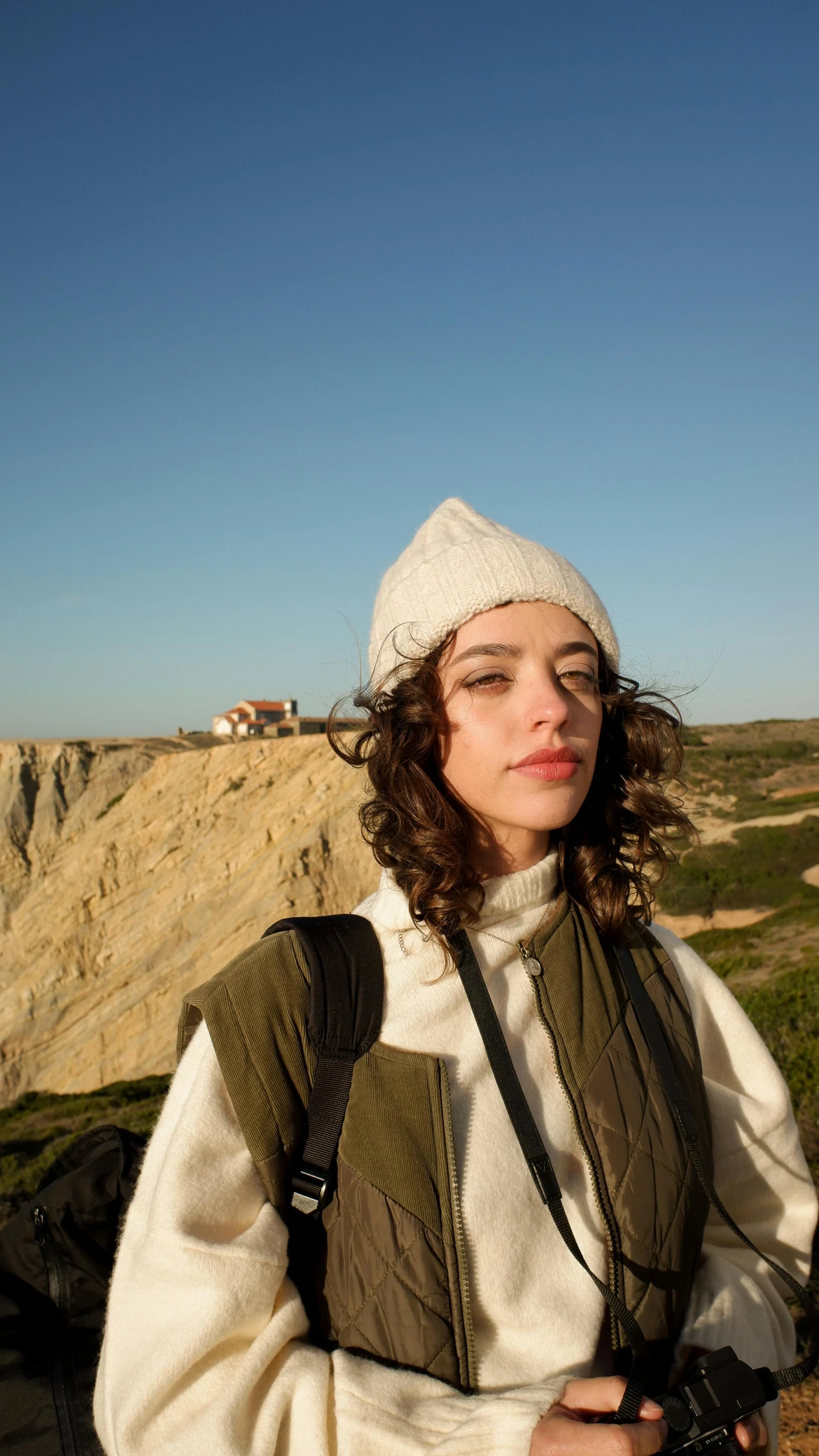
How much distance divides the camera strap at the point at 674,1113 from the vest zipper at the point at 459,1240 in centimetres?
11

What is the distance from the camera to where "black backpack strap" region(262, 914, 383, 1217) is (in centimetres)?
130

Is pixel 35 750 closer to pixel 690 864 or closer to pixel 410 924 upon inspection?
pixel 690 864

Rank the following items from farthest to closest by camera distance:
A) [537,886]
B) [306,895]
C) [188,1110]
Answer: [306,895] → [537,886] → [188,1110]

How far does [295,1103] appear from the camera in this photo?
1317mm

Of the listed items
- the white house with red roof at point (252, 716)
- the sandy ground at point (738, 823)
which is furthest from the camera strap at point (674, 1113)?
the white house with red roof at point (252, 716)

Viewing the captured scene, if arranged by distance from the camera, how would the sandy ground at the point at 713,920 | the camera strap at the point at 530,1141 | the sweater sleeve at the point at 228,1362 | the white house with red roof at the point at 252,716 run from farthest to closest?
the white house with red roof at the point at 252,716 < the sandy ground at the point at 713,920 < the camera strap at the point at 530,1141 < the sweater sleeve at the point at 228,1362

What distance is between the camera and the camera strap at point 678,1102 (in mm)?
1421

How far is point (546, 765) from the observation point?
5.06ft

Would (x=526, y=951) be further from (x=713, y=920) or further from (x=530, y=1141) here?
(x=713, y=920)

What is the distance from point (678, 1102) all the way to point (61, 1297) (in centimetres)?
107

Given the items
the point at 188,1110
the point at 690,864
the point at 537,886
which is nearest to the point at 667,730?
the point at 537,886

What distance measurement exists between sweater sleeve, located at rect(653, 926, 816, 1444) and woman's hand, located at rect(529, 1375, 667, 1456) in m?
0.40

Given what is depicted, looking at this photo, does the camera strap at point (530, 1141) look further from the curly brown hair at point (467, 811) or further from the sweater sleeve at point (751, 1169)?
the sweater sleeve at point (751, 1169)

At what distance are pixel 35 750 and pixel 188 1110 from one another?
34808mm
